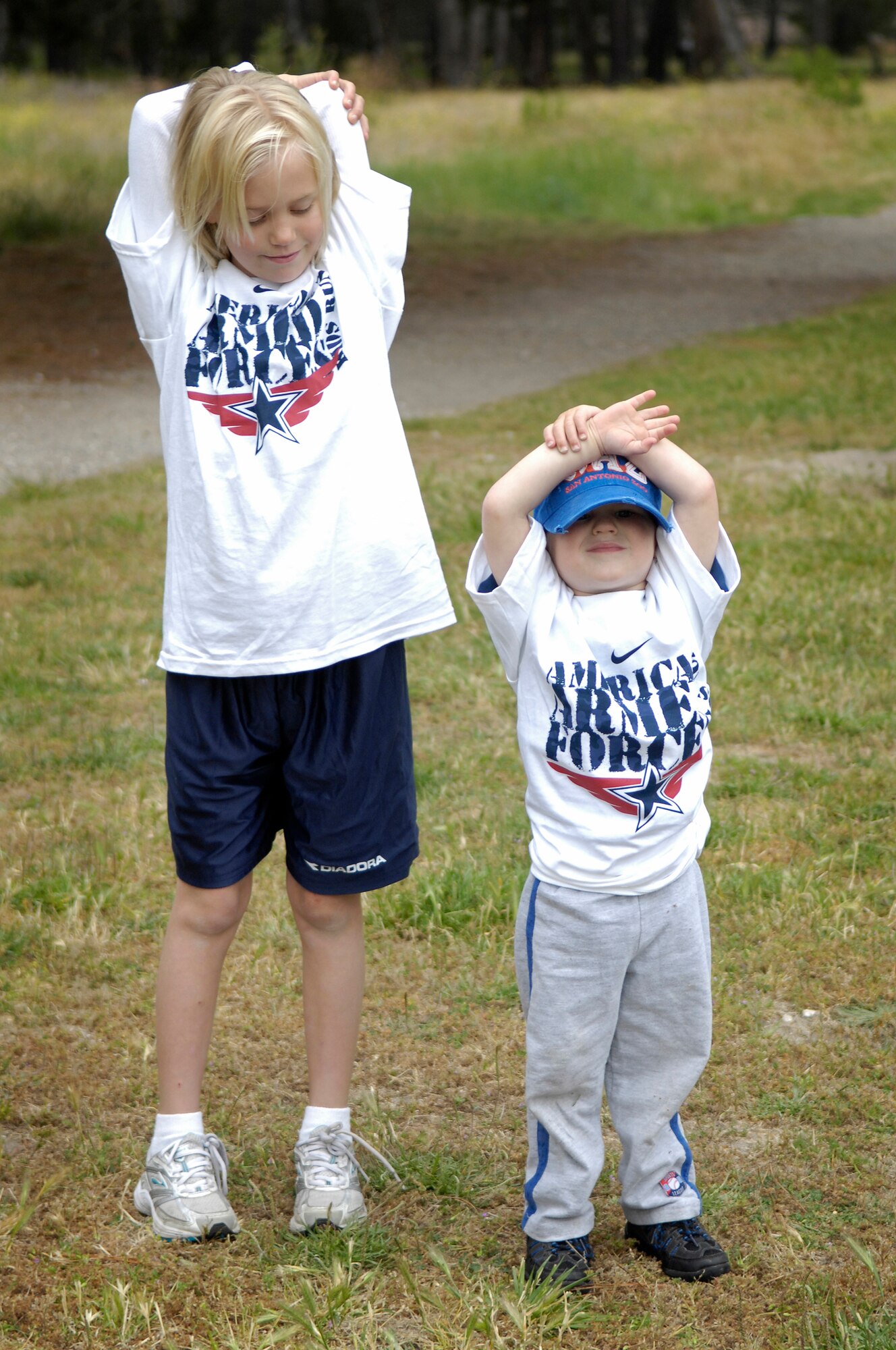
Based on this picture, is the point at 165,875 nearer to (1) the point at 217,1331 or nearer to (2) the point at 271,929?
(2) the point at 271,929

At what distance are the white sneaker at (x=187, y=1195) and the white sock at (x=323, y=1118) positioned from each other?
0.17 metres

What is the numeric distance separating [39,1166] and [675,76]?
47234 millimetres

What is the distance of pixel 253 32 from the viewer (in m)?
40.6

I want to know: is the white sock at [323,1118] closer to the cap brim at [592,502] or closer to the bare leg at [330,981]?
the bare leg at [330,981]

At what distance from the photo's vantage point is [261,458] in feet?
7.24

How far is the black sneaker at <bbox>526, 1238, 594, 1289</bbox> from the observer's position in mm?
2236

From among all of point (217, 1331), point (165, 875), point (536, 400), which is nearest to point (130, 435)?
point (536, 400)

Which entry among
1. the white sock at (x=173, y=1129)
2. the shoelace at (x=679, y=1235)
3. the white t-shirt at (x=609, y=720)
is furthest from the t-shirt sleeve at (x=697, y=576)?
the white sock at (x=173, y=1129)

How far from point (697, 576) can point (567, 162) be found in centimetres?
1959

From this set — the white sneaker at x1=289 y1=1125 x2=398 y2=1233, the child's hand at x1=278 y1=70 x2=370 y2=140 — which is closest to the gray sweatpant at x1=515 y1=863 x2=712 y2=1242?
the white sneaker at x1=289 y1=1125 x2=398 y2=1233

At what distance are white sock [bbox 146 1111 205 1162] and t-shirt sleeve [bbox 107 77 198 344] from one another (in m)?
1.31

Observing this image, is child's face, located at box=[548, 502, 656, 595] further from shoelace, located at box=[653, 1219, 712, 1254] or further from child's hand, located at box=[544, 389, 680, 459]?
shoelace, located at box=[653, 1219, 712, 1254]

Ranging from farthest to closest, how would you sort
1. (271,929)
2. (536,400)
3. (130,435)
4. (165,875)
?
(536,400), (130,435), (165,875), (271,929)

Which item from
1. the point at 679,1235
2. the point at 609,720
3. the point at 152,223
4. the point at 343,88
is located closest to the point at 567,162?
the point at 343,88
